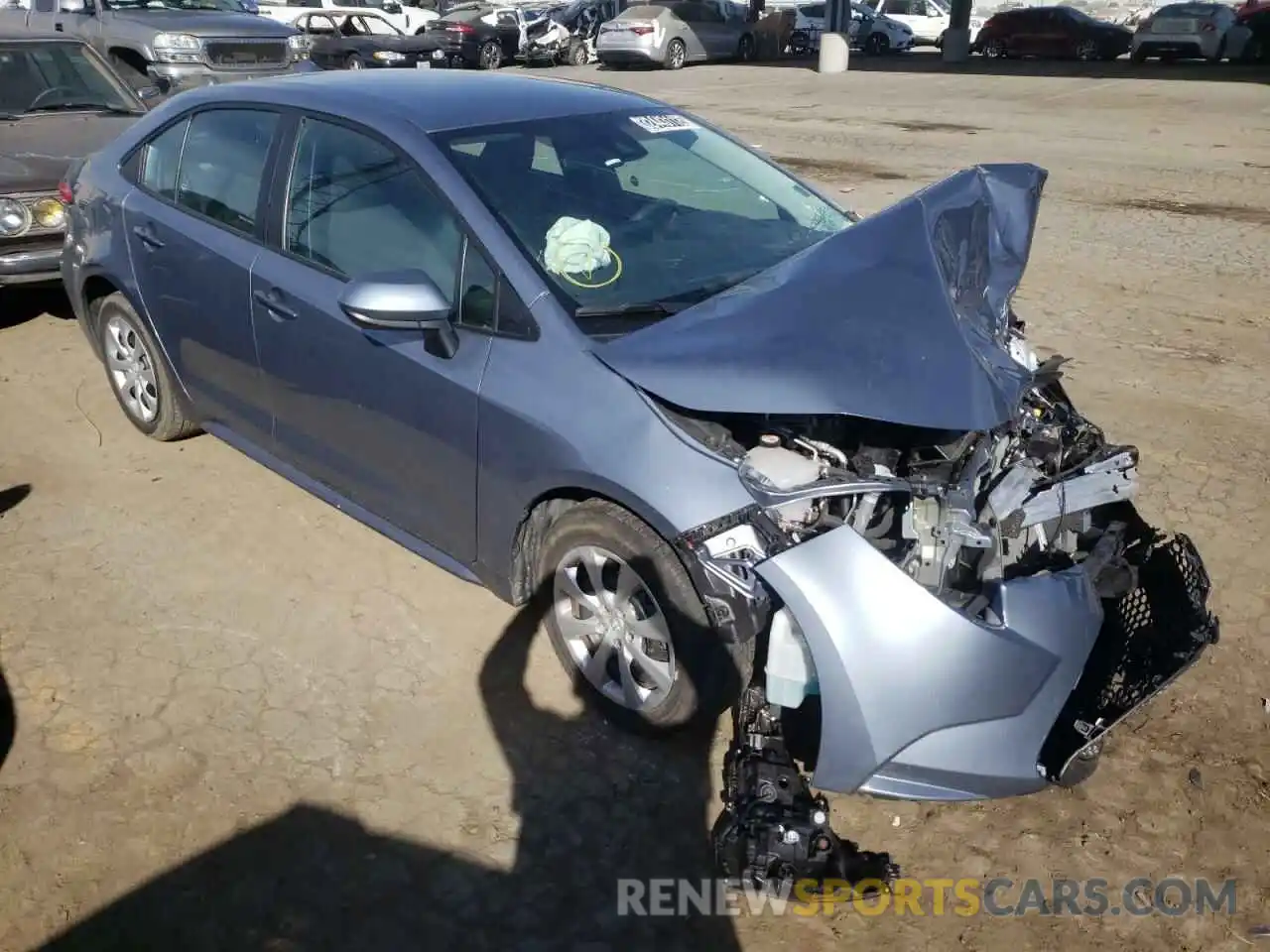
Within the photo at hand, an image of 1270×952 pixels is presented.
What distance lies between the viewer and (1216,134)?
14.5m

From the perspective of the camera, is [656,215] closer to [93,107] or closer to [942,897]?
[942,897]

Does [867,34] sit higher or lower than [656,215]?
higher

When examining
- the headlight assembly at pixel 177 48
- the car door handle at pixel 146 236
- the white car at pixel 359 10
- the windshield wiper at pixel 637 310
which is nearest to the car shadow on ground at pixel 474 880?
the windshield wiper at pixel 637 310

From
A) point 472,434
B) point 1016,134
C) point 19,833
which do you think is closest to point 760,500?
point 472,434

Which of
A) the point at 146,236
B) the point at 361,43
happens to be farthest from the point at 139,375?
the point at 361,43

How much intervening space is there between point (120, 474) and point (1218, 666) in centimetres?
457

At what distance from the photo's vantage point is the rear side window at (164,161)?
4.70 m

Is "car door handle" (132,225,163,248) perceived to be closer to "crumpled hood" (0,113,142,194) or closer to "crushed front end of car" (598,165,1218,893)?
"crumpled hood" (0,113,142,194)

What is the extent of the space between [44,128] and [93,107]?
642 millimetres

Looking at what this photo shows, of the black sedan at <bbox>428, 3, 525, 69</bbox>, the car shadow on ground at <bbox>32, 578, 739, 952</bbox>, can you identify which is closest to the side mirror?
the car shadow on ground at <bbox>32, 578, 739, 952</bbox>

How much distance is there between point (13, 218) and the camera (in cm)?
648

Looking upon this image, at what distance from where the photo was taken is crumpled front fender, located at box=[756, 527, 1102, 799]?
104 inches

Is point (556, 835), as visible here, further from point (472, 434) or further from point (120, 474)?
point (120, 474)

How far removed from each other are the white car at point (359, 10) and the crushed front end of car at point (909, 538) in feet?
65.8
